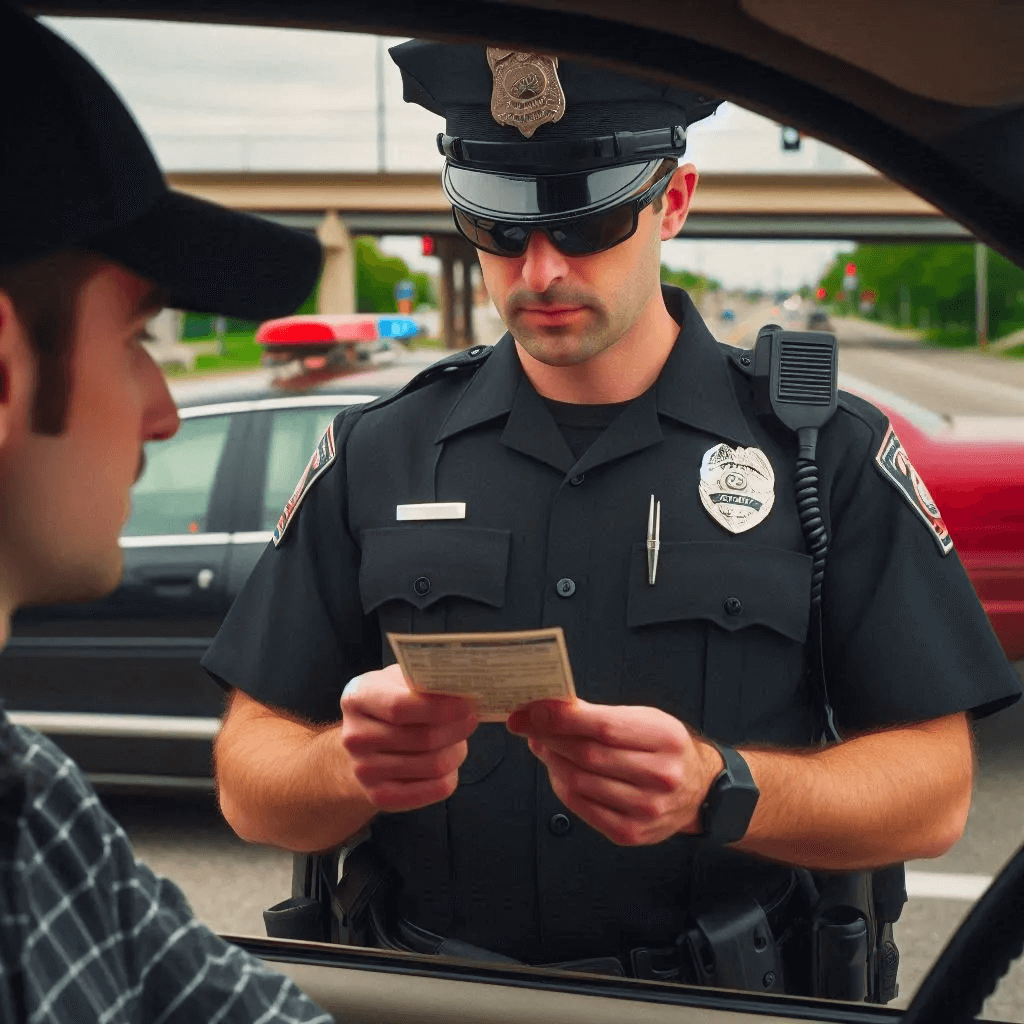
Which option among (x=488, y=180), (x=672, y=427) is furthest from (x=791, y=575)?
(x=488, y=180)

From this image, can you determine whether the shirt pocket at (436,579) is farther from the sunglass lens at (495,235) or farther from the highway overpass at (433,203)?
the highway overpass at (433,203)

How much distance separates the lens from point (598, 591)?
166 cm

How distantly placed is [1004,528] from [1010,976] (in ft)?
12.3

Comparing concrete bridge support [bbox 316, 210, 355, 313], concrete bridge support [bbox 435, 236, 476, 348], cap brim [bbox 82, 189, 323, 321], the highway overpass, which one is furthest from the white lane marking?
the highway overpass

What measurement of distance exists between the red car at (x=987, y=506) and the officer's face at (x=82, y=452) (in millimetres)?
3912

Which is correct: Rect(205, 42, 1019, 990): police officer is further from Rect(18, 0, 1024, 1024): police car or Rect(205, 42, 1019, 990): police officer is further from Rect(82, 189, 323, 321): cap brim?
Rect(18, 0, 1024, 1024): police car

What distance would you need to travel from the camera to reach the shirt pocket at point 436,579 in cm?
167

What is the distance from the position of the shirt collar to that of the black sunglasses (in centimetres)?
15

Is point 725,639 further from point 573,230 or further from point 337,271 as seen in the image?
point 337,271

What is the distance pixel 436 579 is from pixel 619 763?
409 millimetres

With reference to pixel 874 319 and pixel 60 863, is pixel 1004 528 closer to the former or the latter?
pixel 60 863

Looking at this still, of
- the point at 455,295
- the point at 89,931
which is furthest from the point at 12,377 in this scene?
the point at 455,295

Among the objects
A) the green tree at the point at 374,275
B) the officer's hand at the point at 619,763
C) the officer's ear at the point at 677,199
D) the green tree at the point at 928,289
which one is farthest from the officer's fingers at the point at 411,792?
the green tree at the point at 928,289

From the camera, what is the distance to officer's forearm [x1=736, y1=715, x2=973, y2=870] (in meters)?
1.54
